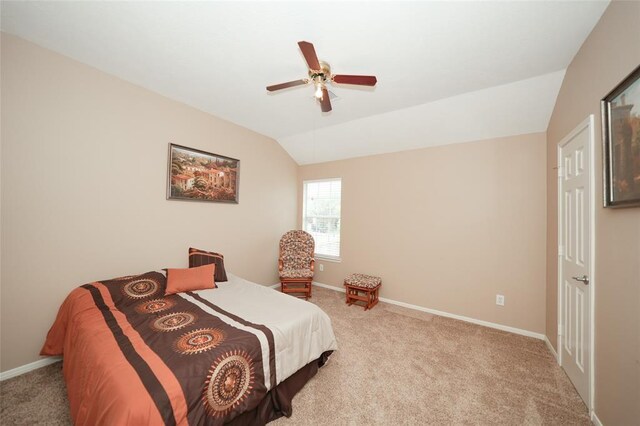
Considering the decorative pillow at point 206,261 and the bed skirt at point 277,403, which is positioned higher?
the decorative pillow at point 206,261

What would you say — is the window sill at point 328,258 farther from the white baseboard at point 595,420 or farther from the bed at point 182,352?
the white baseboard at point 595,420

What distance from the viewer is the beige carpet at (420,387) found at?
5.44 feet

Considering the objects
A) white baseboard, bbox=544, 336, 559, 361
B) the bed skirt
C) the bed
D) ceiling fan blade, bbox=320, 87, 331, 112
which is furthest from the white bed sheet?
white baseboard, bbox=544, 336, 559, 361

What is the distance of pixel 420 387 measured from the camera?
6.40ft

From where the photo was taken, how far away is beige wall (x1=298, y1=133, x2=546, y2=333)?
2855 millimetres

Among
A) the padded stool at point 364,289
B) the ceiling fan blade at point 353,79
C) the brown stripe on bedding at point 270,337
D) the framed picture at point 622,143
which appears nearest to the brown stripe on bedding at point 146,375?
the brown stripe on bedding at point 270,337

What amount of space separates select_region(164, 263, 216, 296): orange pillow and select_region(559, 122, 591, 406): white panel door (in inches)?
134

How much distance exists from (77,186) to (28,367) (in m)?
1.67

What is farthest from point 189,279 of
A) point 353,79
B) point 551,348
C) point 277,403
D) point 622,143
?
point 551,348

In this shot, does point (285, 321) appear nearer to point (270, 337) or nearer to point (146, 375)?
point (270, 337)

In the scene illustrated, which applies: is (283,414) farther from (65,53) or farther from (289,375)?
(65,53)

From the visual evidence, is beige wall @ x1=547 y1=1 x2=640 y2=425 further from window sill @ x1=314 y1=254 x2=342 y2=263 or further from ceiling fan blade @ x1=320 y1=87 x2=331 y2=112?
window sill @ x1=314 y1=254 x2=342 y2=263

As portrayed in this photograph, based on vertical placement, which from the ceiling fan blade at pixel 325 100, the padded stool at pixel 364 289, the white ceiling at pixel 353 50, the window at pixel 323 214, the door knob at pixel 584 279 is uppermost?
the white ceiling at pixel 353 50

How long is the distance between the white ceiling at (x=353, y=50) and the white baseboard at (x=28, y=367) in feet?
9.48
